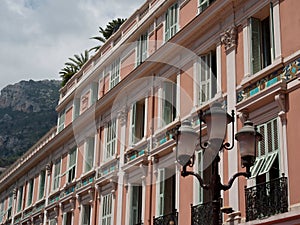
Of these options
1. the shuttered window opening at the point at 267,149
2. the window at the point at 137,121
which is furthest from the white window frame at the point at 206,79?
the window at the point at 137,121

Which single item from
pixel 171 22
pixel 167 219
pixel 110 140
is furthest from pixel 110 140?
pixel 167 219

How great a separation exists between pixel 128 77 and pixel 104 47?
4.31m

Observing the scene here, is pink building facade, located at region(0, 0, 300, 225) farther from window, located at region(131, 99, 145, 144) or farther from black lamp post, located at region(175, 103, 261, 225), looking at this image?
black lamp post, located at region(175, 103, 261, 225)

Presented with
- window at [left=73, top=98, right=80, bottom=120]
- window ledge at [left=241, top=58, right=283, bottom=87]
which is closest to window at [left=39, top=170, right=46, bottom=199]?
window at [left=73, top=98, right=80, bottom=120]

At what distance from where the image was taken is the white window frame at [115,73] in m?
22.6

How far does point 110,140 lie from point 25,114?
85686 mm

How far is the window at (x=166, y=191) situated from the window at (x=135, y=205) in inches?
69.1

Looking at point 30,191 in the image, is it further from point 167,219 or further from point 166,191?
point 167,219

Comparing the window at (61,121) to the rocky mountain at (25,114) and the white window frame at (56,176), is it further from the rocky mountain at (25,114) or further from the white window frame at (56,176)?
the rocky mountain at (25,114)

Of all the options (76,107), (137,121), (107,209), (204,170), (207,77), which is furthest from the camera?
(76,107)

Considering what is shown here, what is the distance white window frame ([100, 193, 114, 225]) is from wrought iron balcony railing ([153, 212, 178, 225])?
347 cm

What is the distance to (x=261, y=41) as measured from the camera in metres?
15.2

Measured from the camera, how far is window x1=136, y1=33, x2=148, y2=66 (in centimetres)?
2083

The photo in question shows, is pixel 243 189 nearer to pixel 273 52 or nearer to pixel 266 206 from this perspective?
pixel 266 206
